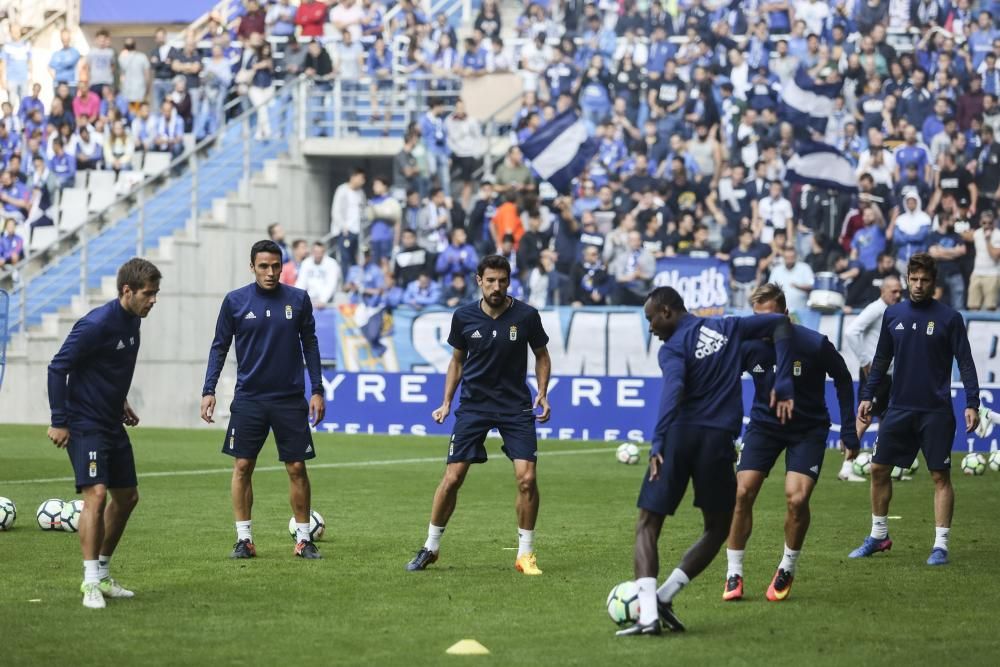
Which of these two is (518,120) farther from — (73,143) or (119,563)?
(119,563)

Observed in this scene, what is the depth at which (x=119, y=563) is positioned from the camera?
1196cm

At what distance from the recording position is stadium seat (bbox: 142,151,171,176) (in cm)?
3478

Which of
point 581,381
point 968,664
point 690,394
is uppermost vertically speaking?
point 690,394

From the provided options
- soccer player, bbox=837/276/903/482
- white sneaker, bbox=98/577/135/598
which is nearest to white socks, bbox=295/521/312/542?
white sneaker, bbox=98/577/135/598

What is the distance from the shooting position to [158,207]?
33.5 metres

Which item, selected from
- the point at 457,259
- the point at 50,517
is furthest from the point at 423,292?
the point at 50,517

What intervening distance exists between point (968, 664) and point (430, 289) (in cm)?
2152

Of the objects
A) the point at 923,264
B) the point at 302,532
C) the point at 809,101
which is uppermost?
the point at 809,101

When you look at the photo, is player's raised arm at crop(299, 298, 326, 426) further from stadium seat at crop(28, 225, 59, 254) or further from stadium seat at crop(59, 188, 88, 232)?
stadium seat at crop(59, 188, 88, 232)

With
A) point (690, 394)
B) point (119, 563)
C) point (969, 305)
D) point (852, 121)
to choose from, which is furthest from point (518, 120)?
point (690, 394)

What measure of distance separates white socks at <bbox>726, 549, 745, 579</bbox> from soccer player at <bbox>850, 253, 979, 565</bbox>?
8.13 ft

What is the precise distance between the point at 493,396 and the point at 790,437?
7.53 ft

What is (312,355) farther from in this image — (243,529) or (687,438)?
(687,438)

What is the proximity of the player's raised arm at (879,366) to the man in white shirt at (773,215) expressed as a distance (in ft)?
48.6
